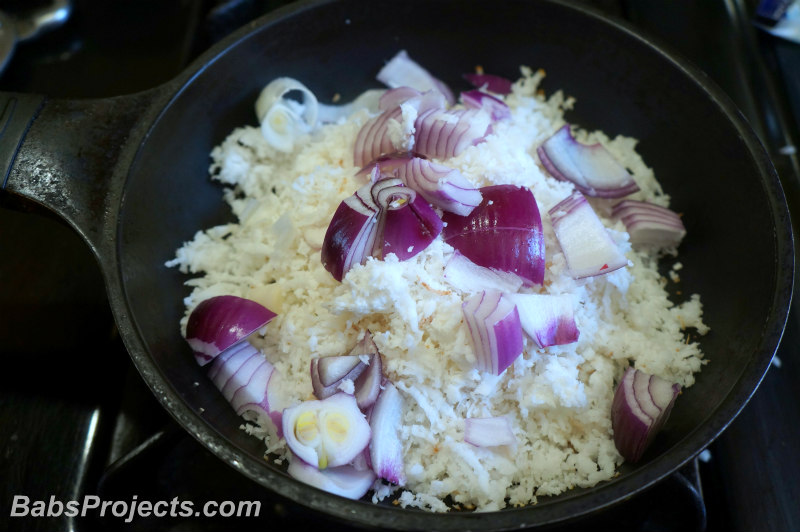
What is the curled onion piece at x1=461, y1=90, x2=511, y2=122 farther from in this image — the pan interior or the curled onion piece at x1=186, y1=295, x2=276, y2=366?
the curled onion piece at x1=186, y1=295, x2=276, y2=366

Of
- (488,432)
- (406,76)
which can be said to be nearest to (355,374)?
(488,432)

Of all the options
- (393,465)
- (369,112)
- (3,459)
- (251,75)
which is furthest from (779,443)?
(3,459)

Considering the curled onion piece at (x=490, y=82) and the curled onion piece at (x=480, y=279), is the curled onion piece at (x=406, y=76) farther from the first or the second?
the curled onion piece at (x=480, y=279)

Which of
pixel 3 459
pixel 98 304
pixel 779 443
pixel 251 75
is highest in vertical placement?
pixel 251 75

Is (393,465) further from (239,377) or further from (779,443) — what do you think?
(779,443)

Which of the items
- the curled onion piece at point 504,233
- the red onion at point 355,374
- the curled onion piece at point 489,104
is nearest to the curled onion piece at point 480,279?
the curled onion piece at point 504,233

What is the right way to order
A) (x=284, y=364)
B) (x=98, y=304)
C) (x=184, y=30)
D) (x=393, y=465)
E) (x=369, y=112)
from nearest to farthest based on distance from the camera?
(x=393, y=465) < (x=284, y=364) < (x=98, y=304) < (x=369, y=112) < (x=184, y=30)
